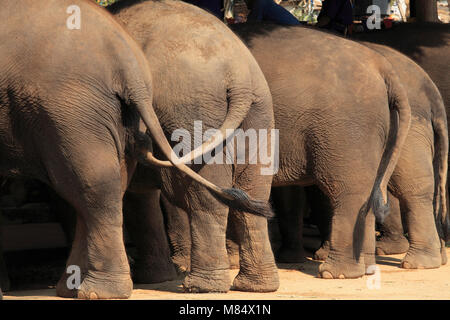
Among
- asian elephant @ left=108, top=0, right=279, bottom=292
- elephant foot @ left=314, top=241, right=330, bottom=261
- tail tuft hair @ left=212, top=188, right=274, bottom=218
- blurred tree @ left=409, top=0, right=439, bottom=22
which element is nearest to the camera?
tail tuft hair @ left=212, top=188, right=274, bottom=218

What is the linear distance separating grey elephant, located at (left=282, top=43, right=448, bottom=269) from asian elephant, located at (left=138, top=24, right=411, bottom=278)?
2.03ft

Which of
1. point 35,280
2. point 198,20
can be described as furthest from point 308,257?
point 198,20

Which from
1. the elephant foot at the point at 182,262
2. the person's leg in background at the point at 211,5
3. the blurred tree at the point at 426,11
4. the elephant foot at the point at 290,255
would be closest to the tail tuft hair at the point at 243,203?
the elephant foot at the point at 182,262

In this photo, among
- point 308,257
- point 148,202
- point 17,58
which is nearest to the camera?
point 17,58

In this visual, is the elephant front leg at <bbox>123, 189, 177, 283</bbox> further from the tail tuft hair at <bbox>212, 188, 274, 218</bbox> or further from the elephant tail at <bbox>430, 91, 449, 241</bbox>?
the elephant tail at <bbox>430, 91, 449, 241</bbox>

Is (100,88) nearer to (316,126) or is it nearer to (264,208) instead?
(264,208)

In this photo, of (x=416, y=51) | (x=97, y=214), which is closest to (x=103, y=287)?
(x=97, y=214)

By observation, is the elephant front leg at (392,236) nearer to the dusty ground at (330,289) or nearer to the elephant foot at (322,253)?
the elephant foot at (322,253)

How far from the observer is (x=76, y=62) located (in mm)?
6992

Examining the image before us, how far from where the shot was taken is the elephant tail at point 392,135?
8.63m

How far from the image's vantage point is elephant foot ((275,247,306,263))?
33.6 ft

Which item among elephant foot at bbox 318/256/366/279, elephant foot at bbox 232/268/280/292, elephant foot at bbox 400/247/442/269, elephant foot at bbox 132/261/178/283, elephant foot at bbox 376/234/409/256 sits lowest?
elephant foot at bbox 376/234/409/256

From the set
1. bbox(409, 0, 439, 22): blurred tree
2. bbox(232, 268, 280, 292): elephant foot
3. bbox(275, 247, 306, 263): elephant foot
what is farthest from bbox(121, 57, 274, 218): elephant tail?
bbox(409, 0, 439, 22): blurred tree

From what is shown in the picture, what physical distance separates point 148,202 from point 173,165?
1551 millimetres
